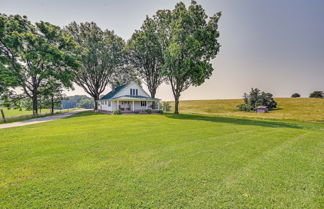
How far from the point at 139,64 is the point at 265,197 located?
1231 inches

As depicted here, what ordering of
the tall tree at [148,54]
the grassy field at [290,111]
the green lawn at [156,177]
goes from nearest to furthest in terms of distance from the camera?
1. the green lawn at [156,177]
2. the tall tree at [148,54]
3. the grassy field at [290,111]

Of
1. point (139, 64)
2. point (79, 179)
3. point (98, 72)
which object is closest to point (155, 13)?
point (139, 64)

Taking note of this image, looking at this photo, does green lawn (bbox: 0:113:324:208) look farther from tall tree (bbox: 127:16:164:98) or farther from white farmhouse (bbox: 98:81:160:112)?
white farmhouse (bbox: 98:81:160:112)

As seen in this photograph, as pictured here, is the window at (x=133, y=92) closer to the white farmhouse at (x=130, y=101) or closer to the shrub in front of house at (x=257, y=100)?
the white farmhouse at (x=130, y=101)

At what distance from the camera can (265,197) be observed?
10.6 ft

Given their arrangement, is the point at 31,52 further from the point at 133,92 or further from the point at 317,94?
the point at 317,94

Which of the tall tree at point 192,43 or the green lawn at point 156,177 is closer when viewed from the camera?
the green lawn at point 156,177

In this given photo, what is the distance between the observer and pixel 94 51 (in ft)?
95.3

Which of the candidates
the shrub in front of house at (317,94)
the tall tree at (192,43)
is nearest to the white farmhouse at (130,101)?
the tall tree at (192,43)

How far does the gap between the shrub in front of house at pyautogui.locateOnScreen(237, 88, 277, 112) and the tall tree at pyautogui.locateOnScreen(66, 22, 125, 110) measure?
3978 cm

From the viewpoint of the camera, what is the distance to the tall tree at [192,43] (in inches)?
854

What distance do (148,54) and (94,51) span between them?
10.8 meters

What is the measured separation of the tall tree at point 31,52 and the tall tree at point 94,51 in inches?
Result: 173

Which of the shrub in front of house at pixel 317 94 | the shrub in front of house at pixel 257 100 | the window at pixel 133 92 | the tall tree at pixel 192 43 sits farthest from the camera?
the shrub in front of house at pixel 317 94
